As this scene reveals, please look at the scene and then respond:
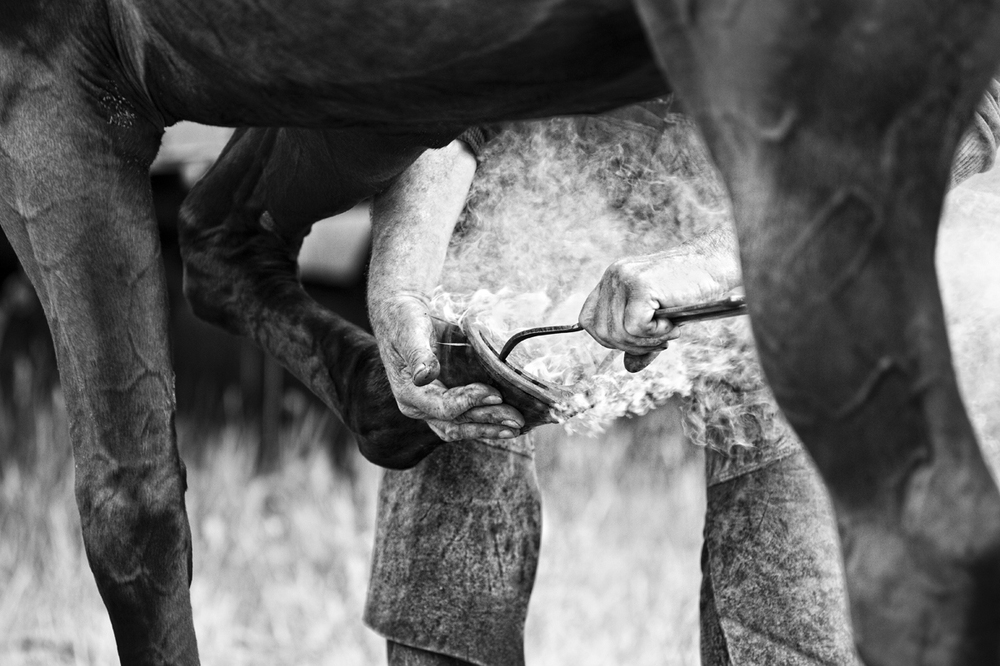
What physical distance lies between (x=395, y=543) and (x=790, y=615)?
1.19 ft

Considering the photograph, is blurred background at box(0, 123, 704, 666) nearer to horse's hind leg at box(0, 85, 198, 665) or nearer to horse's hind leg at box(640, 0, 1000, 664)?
horse's hind leg at box(0, 85, 198, 665)

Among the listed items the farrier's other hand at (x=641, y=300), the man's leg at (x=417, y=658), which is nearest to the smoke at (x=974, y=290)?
the farrier's other hand at (x=641, y=300)

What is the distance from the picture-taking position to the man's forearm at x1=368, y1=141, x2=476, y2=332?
3.36 ft

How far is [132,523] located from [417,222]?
0.35 metres

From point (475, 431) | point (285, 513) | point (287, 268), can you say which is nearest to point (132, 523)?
point (475, 431)

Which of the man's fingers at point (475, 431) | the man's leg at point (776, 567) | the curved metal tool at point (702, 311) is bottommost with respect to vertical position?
the man's leg at point (776, 567)

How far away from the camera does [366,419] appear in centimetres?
97

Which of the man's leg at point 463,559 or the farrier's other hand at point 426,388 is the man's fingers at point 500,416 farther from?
the man's leg at point 463,559

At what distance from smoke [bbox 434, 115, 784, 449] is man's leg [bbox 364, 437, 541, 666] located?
0.12 metres

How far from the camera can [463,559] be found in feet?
3.69

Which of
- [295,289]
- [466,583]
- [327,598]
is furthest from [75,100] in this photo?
[327,598]

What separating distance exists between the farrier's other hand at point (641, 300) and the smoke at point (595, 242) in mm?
194

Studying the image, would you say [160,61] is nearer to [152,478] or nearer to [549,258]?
[152,478]

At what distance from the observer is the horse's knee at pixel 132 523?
2.72 ft
